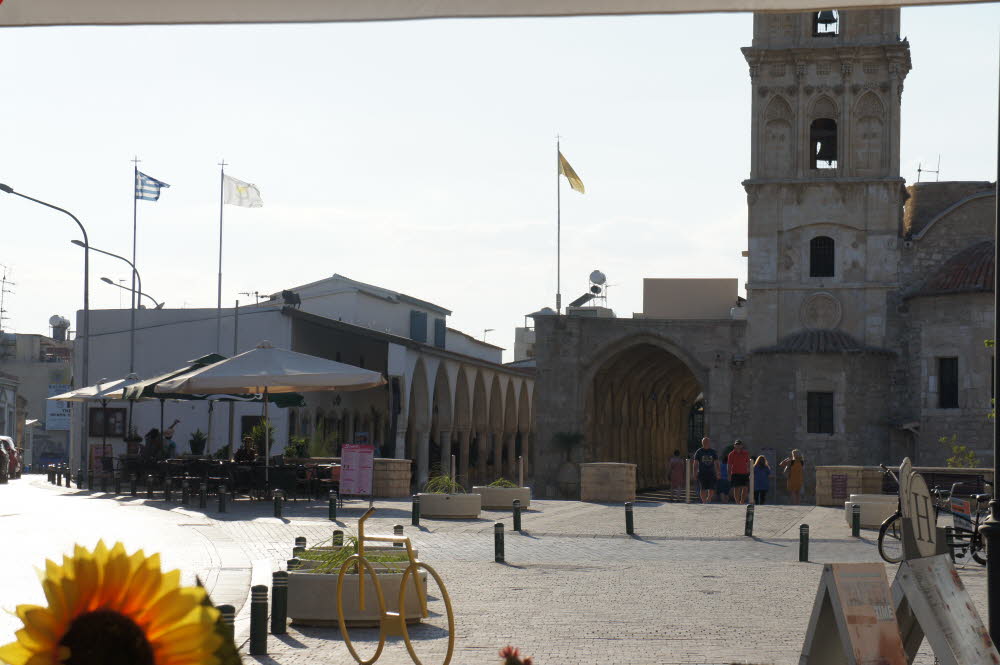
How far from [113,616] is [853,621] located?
634cm

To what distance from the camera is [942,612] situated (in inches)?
292

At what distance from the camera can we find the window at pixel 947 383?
4212 centimetres

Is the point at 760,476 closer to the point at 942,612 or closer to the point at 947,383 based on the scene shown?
the point at 947,383

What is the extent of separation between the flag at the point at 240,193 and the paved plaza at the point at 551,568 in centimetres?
2240

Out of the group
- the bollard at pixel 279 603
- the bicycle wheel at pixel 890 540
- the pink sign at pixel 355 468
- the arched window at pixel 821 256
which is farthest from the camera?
the arched window at pixel 821 256

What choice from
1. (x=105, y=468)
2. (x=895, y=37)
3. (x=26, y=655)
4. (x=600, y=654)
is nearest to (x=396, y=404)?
(x=105, y=468)

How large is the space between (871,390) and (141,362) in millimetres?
25273

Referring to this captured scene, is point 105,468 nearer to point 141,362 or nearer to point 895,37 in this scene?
point 141,362

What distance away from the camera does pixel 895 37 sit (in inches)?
1741

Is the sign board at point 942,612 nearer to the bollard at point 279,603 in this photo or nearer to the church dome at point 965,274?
the bollard at point 279,603

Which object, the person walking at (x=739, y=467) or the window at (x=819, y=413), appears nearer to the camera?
the person walking at (x=739, y=467)

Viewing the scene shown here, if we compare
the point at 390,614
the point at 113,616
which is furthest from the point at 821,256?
the point at 113,616

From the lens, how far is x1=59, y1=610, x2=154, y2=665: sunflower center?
59.5 inches

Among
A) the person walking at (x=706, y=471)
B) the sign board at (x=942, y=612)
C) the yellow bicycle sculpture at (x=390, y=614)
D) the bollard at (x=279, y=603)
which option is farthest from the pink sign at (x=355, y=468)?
the sign board at (x=942, y=612)
